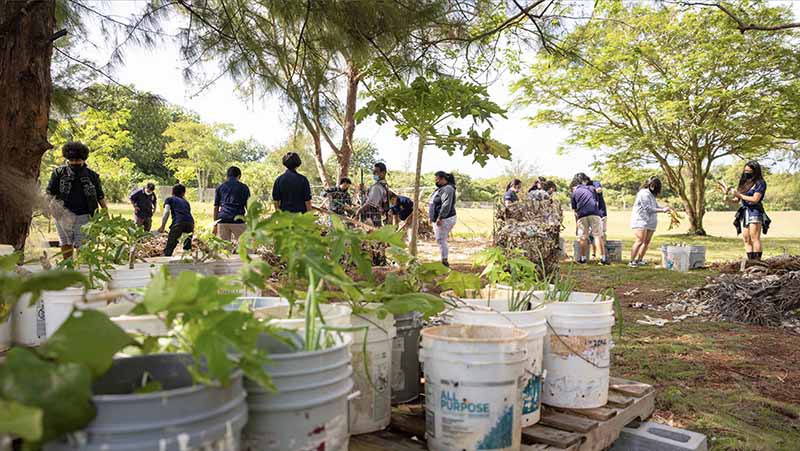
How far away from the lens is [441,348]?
1.49 m

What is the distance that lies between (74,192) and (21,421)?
4346mm

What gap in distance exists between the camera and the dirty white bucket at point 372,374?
5.34ft

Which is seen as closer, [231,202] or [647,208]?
[231,202]

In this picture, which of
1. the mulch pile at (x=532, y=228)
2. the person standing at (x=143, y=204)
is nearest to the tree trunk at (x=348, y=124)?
the mulch pile at (x=532, y=228)

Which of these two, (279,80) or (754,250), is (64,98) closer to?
(279,80)

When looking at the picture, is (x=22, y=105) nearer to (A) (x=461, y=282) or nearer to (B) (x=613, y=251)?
(A) (x=461, y=282)

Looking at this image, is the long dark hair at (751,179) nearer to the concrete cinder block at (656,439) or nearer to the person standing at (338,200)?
the person standing at (338,200)

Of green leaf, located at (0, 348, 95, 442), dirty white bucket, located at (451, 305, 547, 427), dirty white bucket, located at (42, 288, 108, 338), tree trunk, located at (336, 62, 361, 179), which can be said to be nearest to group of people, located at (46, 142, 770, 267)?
tree trunk, located at (336, 62, 361, 179)

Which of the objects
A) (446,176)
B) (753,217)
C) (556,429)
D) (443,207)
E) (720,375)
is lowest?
(720,375)

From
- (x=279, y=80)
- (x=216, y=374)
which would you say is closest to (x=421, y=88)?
(x=279, y=80)

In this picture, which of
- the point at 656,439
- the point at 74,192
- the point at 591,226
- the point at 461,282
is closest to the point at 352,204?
the point at 591,226

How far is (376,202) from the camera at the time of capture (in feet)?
26.1

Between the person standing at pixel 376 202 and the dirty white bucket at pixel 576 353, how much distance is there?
5.98 metres

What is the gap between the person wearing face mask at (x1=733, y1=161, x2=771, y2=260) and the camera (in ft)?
24.4
